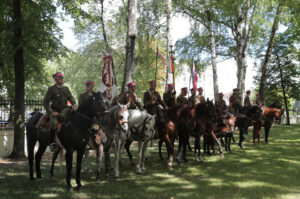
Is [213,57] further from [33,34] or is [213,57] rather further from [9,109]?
[9,109]

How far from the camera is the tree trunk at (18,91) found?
43.0 feet

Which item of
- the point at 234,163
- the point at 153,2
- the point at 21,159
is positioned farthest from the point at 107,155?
the point at 153,2

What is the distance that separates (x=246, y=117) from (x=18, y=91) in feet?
38.0

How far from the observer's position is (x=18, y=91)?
1348cm

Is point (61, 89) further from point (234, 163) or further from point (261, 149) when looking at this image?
point (261, 149)

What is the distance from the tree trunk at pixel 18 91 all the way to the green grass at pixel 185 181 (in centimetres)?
174

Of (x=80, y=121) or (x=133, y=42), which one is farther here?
(x=133, y=42)

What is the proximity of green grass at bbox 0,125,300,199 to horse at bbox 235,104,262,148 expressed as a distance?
3.58 metres

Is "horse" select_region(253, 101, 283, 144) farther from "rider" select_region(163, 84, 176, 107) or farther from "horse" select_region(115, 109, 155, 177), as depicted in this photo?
"horse" select_region(115, 109, 155, 177)

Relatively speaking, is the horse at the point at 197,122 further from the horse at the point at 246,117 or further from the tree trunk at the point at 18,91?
the tree trunk at the point at 18,91

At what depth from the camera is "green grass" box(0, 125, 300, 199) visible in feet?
22.9

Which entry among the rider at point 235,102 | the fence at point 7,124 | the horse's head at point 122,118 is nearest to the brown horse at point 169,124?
the horse's head at point 122,118

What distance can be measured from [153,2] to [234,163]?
57.1 feet

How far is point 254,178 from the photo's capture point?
8414 mm
